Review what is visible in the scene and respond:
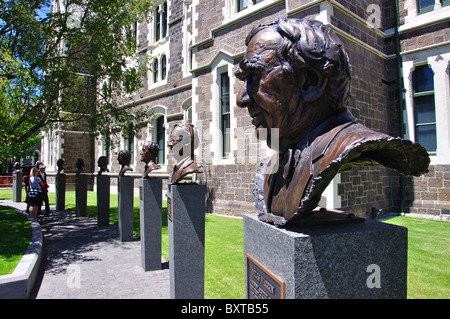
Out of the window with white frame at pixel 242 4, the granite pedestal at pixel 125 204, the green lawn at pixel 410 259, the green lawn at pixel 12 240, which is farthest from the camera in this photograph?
the window with white frame at pixel 242 4

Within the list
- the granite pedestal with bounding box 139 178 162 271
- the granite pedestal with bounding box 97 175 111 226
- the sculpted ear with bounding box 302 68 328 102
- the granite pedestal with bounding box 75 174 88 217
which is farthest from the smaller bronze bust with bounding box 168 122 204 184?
the granite pedestal with bounding box 75 174 88 217

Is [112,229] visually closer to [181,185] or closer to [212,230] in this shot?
[212,230]

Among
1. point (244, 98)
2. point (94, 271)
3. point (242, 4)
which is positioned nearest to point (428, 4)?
point (242, 4)

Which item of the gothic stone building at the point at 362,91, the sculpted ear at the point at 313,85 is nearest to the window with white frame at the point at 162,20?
the gothic stone building at the point at 362,91

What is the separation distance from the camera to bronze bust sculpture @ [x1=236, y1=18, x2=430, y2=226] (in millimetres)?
1484

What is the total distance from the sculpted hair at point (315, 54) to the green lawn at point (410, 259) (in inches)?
121

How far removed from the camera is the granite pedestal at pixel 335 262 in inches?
61.2

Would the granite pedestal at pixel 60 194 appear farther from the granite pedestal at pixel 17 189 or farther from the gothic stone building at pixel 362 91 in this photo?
the gothic stone building at pixel 362 91

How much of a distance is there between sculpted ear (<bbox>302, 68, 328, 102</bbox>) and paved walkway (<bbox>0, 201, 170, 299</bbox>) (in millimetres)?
3580

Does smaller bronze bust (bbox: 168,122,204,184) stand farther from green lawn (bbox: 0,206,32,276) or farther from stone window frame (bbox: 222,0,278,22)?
stone window frame (bbox: 222,0,278,22)

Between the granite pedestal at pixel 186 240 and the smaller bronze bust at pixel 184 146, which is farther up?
the smaller bronze bust at pixel 184 146

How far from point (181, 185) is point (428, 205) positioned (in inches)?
318

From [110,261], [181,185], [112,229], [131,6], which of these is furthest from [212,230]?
[131,6]

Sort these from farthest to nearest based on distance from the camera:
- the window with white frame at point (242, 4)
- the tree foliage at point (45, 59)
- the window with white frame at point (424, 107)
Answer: the window with white frame at point (242, 4) < the window with white frame at point (424, 107) < the tree foliage at point (45, 59)
